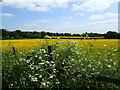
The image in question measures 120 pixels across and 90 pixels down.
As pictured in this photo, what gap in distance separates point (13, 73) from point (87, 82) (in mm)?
1703

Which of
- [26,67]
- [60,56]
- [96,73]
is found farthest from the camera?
[60,56]

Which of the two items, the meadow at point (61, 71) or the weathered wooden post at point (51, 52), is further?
the weathered wooden post at point (51, 52)

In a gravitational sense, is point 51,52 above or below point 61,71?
above

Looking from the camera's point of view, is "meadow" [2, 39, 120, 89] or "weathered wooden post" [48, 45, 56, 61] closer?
"meadow" [2, 39, 120, 89]

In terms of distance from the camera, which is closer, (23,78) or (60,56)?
(23,78)

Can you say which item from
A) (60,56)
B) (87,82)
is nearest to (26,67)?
(60,56)

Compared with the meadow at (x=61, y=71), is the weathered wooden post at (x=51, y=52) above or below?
above

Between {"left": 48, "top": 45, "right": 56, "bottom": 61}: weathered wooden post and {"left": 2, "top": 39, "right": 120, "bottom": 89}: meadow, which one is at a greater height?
{"left": 48, "top": 45, "right": 56, "bottom": 61}: weathered wooden post

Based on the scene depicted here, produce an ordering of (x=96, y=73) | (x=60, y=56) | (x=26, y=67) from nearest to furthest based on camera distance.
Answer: (x=96, y=73) < (x=26, y=67) < (x=60, y=56)

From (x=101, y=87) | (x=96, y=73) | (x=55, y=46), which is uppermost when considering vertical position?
(x=55, y=46)

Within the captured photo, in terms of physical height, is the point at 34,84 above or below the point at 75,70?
below

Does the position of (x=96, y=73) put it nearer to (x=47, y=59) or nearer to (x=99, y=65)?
(x=99, y=65)

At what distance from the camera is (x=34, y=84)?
454cm

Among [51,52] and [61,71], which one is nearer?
[61,71]
